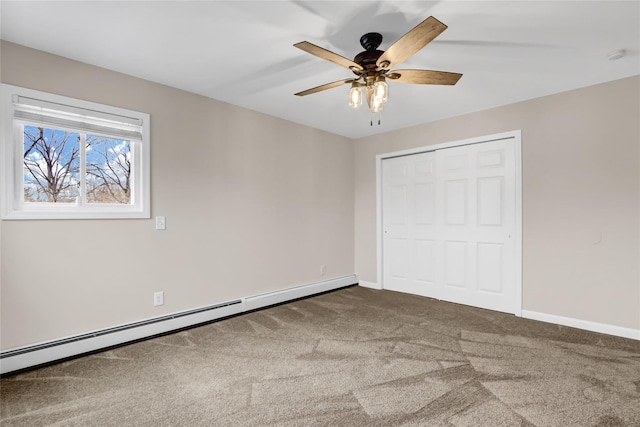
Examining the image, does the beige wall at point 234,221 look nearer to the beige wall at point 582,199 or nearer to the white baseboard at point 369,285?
the beige wall at point 582,199

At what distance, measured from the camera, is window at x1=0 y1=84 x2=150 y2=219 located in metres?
2.37

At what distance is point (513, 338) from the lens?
9.61ft

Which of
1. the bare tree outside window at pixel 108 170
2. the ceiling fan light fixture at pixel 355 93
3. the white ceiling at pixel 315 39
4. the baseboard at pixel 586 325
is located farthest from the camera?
the baseboard at pixel 586 325

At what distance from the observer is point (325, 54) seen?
2.00 metres

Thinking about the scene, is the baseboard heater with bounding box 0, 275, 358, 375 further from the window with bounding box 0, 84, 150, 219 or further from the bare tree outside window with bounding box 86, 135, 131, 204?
the bare tree outside window with bounding box 86, 135, 131, 204

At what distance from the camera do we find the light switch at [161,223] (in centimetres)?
308

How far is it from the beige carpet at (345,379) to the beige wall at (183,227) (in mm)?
427

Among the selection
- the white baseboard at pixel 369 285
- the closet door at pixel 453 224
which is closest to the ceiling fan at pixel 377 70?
the closet door at pixel 453 224

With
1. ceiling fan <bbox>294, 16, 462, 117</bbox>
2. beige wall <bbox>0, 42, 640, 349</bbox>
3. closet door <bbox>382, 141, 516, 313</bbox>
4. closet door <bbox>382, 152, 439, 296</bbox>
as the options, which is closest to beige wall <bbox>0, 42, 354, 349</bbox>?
beige wall <bbox>0, 42, 640, 349</bbox>

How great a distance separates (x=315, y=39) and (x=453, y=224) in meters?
2.92

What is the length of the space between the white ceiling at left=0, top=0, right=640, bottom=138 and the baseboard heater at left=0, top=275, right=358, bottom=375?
7.49 feet

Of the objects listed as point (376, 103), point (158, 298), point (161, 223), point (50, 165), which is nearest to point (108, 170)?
point (50, 165)

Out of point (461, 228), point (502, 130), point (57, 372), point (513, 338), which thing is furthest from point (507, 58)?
point (57, 372)

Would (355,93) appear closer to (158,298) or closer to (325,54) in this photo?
(325,54)
